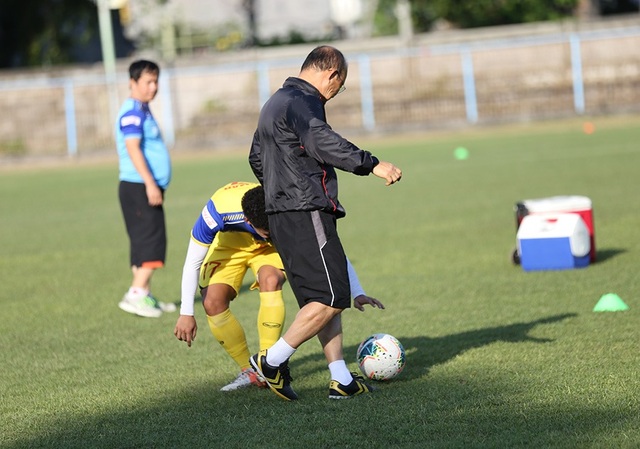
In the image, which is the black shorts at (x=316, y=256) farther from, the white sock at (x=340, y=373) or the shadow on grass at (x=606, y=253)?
the shadow on grass at (x=606, y=253)

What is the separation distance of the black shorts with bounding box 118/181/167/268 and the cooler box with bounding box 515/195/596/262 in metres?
3.58

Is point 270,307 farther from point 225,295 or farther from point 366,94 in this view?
point 366,94

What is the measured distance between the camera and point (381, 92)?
109 ft

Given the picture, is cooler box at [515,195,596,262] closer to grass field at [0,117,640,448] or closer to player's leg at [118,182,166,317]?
grass field at [0,117,640,448]

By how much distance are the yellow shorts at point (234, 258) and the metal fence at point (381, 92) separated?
25790 mm

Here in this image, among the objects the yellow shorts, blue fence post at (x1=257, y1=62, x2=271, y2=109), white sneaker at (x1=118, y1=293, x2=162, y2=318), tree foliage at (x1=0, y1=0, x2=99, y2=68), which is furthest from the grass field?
tree foliage at (x1=0, y1=0, x2=99, y2=68)

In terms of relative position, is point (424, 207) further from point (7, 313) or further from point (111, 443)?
point (111, 443)

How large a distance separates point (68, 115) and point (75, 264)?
21688mm

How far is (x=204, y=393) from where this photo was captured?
6090mm

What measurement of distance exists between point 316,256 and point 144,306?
149 inches

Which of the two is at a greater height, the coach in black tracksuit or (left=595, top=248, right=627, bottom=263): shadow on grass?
the coach in black tracksuit

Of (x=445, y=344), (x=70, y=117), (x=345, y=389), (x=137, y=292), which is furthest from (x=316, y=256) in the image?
(x=70, y=117)

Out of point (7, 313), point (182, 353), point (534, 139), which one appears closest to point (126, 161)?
point (7, 313)

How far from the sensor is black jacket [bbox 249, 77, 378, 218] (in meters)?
5.32
